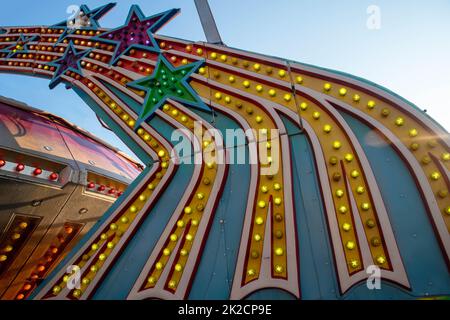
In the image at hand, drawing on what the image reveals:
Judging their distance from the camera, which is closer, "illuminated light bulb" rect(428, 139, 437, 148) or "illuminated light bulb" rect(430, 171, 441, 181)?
"illuminated light bulb" rect(430, 171, 441, 181)

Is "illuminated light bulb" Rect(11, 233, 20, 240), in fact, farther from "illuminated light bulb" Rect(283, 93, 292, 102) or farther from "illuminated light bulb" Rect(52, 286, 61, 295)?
"illuminated light bulb" Rect(283, 93, 292, 102)

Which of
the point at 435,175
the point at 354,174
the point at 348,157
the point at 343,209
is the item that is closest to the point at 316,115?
the point at 348,157

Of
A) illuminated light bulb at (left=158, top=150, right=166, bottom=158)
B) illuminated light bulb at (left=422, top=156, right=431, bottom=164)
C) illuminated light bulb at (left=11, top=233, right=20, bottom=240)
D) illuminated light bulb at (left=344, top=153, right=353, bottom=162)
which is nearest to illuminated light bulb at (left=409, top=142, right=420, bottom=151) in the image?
illuminated light bulb at (left=422, top=156, right=431, bottom=164)

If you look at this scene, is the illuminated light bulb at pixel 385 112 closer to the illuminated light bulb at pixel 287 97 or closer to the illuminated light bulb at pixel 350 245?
the illuminated light bulb at pixel 287 97

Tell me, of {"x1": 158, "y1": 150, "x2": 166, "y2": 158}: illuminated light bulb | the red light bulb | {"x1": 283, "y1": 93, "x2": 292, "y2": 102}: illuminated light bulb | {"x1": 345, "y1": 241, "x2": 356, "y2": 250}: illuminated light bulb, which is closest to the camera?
{"x1": 345, "y1": 241, "x2": 356, "y2": 250}: illuminated light bulb

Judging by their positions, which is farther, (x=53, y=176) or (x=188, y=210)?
(x=53, y=176)

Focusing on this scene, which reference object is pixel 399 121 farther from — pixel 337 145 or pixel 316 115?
pixel 316 115

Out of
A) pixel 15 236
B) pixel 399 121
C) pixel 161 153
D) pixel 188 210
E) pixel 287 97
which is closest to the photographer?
pixel 399 121

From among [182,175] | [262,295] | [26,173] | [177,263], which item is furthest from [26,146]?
[262,295]

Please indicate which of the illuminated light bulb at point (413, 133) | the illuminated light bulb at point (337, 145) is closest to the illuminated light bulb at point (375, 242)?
the illuminated light bulb at point (337, 145)

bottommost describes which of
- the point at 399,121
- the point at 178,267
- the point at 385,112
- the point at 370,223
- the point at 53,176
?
the point at 178,267

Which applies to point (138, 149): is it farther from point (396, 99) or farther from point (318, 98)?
point (396, 99)

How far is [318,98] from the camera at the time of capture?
3312mm

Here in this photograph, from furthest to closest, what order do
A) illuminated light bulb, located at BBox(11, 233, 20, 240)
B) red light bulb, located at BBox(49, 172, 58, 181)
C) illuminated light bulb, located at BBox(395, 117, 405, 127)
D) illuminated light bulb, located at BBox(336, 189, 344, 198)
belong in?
1. illuminated light bulb, located at BBox(11, 233, 20, 240)
2. red light bulb, located at BBox(49, 172, 58, 181)
3. illuminated light bulb, located at BBox(395, 117, 405, 127)
4. illuminated light bulb, located at BBox(336, 189, 344, 198)
